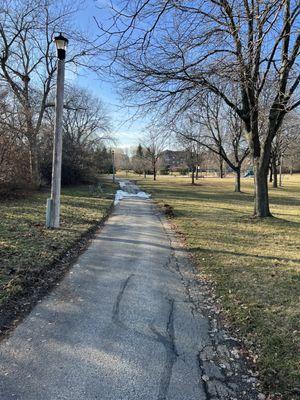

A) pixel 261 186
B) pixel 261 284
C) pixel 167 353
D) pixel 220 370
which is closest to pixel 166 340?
pixel 167 353

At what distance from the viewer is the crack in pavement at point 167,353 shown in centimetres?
296

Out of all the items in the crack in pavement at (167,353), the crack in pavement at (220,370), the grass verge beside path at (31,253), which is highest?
the grass verge beside path at (31,253)

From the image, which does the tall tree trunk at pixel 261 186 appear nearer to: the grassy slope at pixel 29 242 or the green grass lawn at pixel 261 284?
the green grass lawn at pixel 261 284

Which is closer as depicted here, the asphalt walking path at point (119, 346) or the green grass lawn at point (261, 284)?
the asphalt walking path at point (119, 346)

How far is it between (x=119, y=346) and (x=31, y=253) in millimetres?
3829

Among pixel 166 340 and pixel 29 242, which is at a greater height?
pixel 29 242

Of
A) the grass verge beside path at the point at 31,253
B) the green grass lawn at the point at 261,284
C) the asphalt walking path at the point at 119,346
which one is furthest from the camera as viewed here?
the grass verge beside path at the point at 31,253

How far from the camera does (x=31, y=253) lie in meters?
6.82

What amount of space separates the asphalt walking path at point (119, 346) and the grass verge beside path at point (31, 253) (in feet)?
0.87

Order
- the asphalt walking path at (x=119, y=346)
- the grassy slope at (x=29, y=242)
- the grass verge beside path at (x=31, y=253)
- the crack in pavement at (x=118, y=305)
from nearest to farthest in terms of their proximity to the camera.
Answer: the asphalt walking path at (x=119, y=346)
the crack in pavement at (x=118, y=305)
the grass verge beside path at (x=31, y=253)
the grassy slope at (x=29, y=242)

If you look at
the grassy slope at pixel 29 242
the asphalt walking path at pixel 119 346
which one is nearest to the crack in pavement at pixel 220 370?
the asphalt walking path at pixel 119 346

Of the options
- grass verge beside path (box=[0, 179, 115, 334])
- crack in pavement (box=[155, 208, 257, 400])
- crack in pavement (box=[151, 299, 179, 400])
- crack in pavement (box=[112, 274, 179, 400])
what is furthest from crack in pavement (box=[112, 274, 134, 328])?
grass verge beside path (box=[0, 179, 115, 334])

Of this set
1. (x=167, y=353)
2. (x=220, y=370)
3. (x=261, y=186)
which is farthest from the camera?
(x=261, y=186)

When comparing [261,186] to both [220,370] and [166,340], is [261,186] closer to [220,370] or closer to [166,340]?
[166,340]
